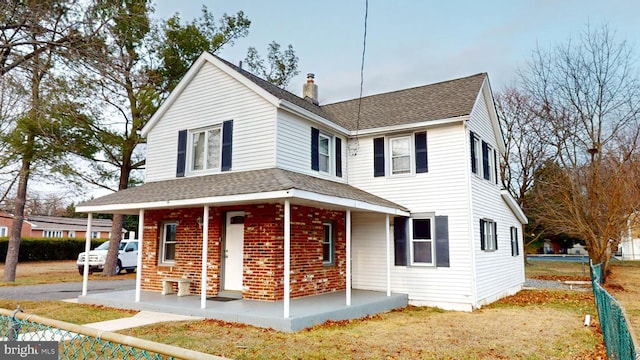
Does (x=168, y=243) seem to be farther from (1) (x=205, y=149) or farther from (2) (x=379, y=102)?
(2) (x=379, y=102)

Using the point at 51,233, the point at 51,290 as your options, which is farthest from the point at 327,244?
the point at 51,233

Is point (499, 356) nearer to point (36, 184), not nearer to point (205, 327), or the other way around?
point (205, 327)

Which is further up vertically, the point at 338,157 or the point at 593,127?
the point at 593,127

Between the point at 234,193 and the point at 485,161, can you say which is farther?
the point at 485,161

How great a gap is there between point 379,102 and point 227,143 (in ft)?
20.2

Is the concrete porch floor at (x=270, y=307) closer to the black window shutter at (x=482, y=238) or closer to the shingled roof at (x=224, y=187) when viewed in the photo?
the shingled roof at (x=224, y=187)

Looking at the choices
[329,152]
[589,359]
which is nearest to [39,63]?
[329,152]

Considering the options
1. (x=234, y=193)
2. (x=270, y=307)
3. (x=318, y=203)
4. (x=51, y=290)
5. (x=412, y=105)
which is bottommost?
(x=51, y=290)

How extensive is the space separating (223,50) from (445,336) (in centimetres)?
1699

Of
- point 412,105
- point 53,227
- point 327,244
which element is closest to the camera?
point 327,244

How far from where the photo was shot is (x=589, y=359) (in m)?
6.63

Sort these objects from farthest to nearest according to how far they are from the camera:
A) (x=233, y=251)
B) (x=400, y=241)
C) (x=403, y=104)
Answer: (x=403, y=104) < (x=400, y=241) < (x=233, y=251)

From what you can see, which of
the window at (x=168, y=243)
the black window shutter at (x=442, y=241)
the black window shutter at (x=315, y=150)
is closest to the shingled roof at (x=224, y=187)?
the black window shutter at (x=315, y=150)

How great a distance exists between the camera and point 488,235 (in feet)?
44.4
